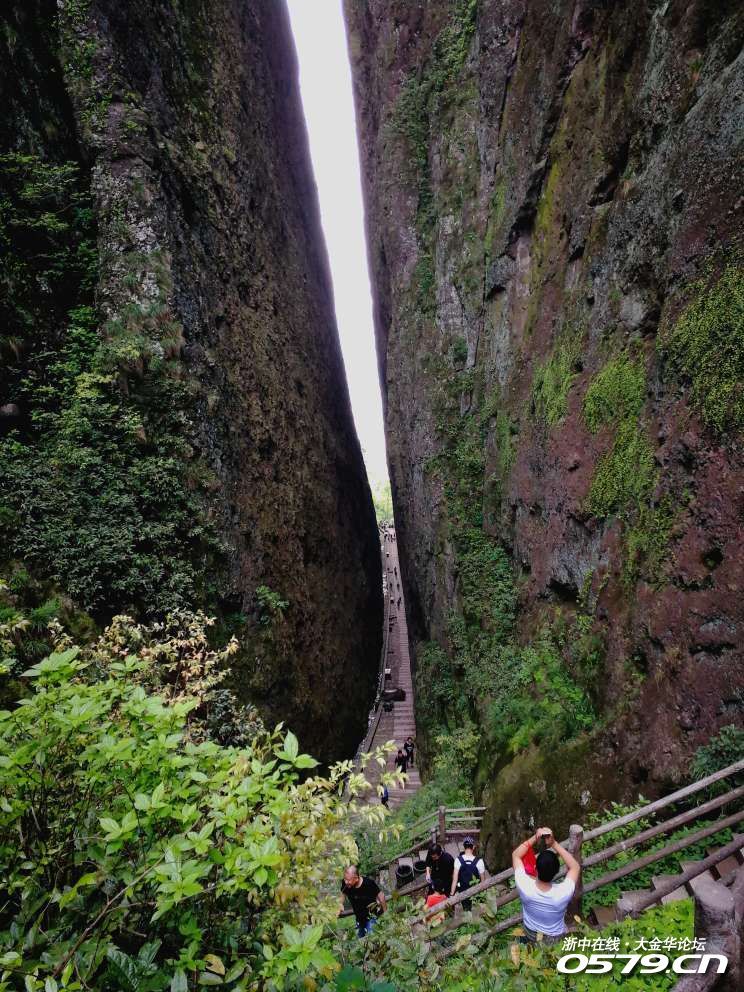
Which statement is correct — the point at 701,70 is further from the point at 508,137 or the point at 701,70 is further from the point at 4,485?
the point at 4,485

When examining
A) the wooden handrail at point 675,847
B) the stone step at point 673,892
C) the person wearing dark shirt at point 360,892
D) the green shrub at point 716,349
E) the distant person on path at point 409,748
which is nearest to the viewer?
the stone step at point 673,892

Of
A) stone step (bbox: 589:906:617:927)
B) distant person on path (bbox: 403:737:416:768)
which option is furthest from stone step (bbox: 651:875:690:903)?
distant person on path (bbox: 403:737:416:768)

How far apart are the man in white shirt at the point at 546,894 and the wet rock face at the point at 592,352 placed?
102 inches

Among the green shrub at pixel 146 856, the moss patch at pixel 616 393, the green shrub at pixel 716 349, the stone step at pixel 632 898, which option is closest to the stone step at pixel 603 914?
the stone step at pixel 632 898

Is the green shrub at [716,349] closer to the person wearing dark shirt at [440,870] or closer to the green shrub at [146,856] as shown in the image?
the green shrub at [146,856]

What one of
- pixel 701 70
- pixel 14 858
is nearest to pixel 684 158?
pixel 701 70

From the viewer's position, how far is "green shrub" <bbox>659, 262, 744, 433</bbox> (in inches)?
211

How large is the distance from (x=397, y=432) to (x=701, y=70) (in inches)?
575

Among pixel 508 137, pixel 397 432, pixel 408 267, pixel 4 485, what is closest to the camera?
pixel 4 485

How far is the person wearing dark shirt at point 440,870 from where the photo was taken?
5.86 m

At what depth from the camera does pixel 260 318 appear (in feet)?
49.3

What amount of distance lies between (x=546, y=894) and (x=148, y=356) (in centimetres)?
1064

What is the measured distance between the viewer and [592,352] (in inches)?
337

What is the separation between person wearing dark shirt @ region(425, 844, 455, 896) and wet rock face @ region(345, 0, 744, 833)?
5.92 feet
